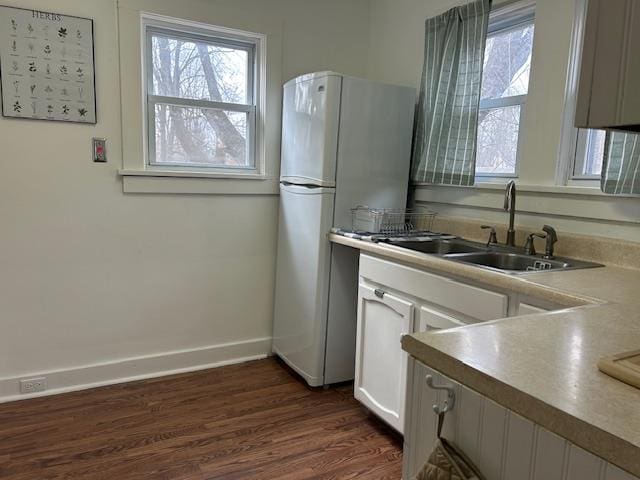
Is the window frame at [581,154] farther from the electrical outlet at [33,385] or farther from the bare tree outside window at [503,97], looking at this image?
the electrical outlet at [33,385]

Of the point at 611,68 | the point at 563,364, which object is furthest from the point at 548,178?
the point at 563,364

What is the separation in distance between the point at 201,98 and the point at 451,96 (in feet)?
4.61

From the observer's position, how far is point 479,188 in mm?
2426

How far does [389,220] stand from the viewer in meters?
2.68

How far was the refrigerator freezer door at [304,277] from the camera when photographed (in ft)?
8.39

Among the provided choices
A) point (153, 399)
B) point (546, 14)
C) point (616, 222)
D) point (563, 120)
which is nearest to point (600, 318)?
point (616, 222)

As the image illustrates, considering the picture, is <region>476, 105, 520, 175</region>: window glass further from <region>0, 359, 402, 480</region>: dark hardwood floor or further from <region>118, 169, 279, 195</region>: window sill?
<region>0, 359, 402, 480</region>: dark hardwood floor

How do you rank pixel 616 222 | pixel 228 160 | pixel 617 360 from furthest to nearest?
pixel 228 160, pixel 616 222, pixel 617 360

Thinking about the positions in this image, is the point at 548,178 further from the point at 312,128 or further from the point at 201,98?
the point at 201,98

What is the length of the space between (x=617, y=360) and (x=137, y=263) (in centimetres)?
243

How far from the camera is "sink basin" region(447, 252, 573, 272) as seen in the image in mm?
1914

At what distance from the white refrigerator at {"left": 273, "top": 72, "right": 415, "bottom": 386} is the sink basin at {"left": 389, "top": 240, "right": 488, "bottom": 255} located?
0.40 meters

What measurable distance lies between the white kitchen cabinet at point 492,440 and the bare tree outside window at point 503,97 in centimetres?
170

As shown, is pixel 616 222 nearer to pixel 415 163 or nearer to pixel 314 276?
pixel 415 163
